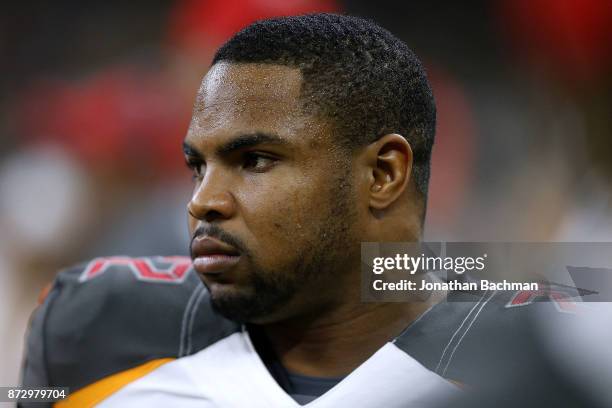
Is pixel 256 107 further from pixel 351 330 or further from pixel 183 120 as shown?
pixel 183 120

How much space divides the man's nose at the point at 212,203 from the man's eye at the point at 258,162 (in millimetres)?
44

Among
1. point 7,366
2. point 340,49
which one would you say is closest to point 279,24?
point 340,49

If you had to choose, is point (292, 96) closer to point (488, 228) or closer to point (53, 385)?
point (53, 385)

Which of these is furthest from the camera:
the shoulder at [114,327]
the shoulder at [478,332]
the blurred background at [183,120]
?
the blurred background at [183,120]

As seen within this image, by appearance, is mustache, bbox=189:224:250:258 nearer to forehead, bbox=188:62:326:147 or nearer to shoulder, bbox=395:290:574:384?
forehead, bbox=188:62:326:147

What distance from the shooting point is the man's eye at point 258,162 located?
95 centimetres

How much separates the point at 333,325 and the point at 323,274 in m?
0.09

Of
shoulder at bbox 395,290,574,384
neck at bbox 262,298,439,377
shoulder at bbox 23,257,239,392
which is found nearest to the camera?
shoulder at bbox 395,290,574,384

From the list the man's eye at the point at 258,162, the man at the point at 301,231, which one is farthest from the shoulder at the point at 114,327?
Result: the man's eye at the point at 258,162

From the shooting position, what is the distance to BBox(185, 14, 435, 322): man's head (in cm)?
95

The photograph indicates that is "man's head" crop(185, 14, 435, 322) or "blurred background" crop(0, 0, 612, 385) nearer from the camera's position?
"man's head" crop(185, 14, 435, 322)

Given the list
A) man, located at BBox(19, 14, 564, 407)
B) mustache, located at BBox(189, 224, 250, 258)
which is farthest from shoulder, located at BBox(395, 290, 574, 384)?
mustache, located at BBox(189, 224, 250, 258)

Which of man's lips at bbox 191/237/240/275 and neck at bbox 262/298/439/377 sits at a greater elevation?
man's lips at bbox 191/237/240/275

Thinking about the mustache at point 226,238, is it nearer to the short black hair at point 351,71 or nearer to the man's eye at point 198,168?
the man's eye at point 198,168
